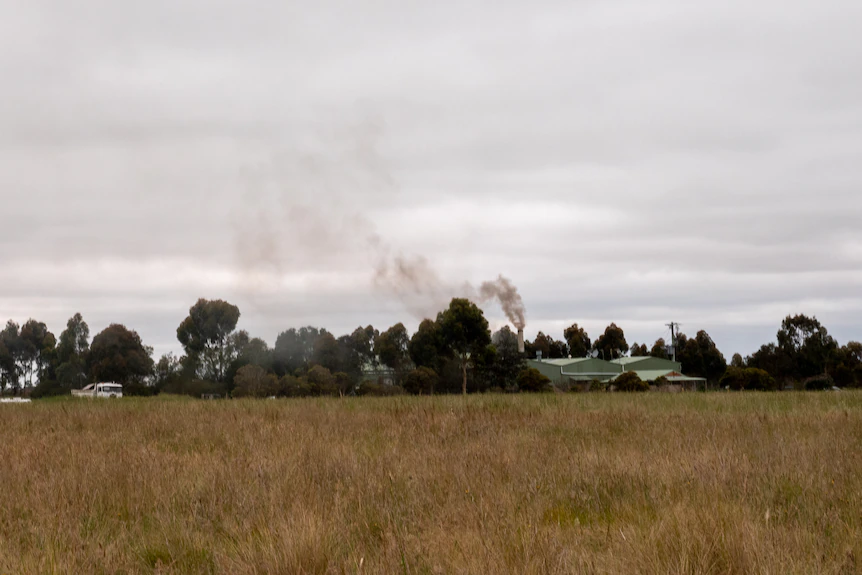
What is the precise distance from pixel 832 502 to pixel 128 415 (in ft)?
41.7

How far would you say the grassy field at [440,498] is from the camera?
4598mm

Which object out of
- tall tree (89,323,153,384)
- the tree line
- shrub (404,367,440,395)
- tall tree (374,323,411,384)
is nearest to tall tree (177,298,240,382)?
the tree line

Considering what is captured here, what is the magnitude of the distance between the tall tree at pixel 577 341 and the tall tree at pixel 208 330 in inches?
2421

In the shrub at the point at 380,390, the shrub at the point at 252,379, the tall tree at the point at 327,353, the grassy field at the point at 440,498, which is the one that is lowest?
the grassy field at the point at 440,498

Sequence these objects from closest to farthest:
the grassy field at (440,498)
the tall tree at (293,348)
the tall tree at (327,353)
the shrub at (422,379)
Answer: the grassy field at (440,498)
the shrub at (422,379)
the tall tree at (327,353)
the tall tree at (293,348)

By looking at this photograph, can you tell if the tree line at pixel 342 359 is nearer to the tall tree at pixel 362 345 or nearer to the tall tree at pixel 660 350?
the tall tree at pixel 362 345

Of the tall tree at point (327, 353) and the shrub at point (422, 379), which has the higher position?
the tall tree at point (327, 353)

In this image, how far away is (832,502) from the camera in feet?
19.4

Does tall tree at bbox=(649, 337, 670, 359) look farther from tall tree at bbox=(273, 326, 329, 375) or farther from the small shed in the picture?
tall tree at bbox=(273, 326, 329, 375)

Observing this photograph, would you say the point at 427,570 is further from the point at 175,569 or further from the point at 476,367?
the point at 476,367

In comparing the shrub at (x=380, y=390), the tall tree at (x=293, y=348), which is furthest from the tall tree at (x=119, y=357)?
the shrub at (x=380, y=390)

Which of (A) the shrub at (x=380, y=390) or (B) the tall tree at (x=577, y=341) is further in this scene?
(B) the tall tree at (x=577, y=341)

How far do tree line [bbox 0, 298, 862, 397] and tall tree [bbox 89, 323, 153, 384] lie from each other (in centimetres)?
12

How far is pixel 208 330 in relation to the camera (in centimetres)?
7488
